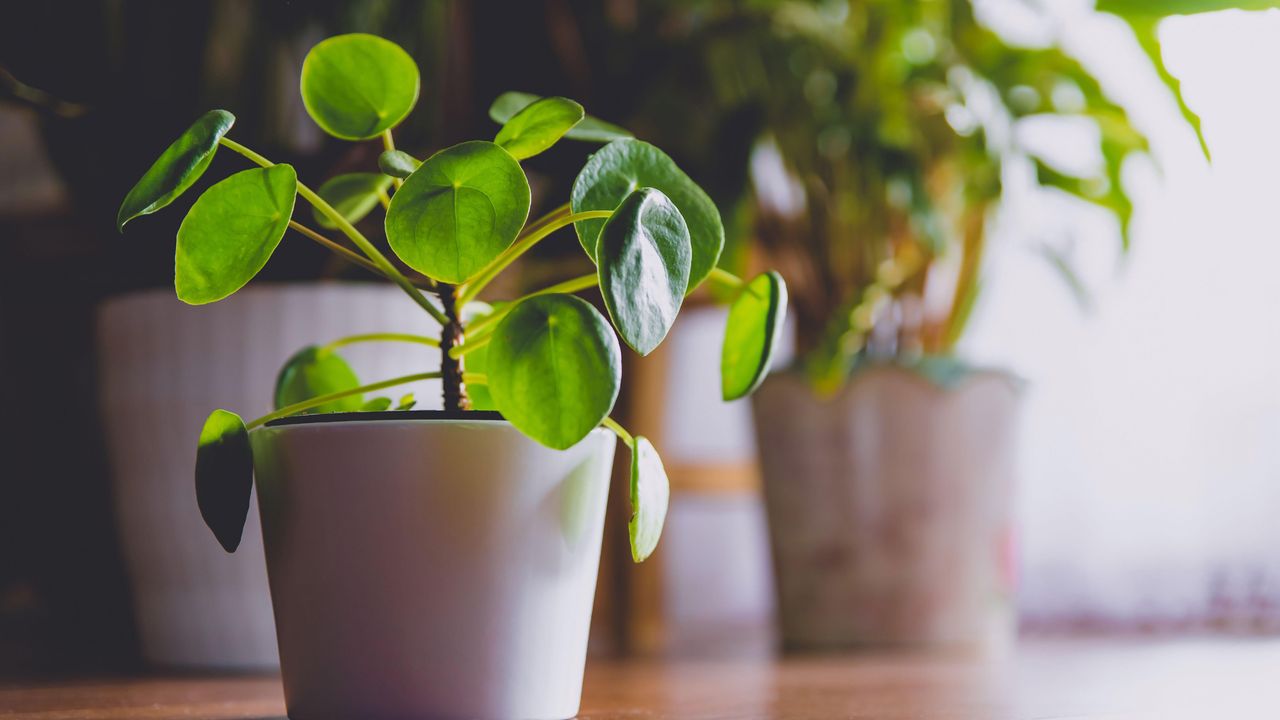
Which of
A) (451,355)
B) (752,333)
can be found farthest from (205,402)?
(752,333)

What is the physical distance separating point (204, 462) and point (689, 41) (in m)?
0.85

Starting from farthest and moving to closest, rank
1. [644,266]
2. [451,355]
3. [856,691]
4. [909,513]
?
[909,513] < [856,691] < [451,355] < [644,266]

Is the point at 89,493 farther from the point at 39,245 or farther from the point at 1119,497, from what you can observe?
the point at 1119,497

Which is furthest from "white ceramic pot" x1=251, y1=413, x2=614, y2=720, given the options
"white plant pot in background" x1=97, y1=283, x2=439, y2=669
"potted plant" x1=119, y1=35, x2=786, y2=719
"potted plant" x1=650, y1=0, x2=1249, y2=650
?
"potted plant" x1=650, y1=0, x2=1249, y2=650

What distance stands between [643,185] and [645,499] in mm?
138

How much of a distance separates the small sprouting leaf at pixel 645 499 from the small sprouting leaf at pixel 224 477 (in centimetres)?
17

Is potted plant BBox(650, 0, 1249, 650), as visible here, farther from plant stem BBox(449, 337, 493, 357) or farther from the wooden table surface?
plant stem BBox(449, 337, 493, 357)

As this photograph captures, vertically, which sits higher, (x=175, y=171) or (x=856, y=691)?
(x=175, y=171)

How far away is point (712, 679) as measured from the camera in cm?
83

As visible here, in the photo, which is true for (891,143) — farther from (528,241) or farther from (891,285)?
(528,241)

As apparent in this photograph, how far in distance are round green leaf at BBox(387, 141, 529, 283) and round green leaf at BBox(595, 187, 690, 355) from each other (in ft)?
0.19

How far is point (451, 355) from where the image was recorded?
1.73ft

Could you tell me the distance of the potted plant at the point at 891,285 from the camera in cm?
114

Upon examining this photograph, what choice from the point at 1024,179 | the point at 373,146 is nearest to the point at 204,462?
the point at 373,146
